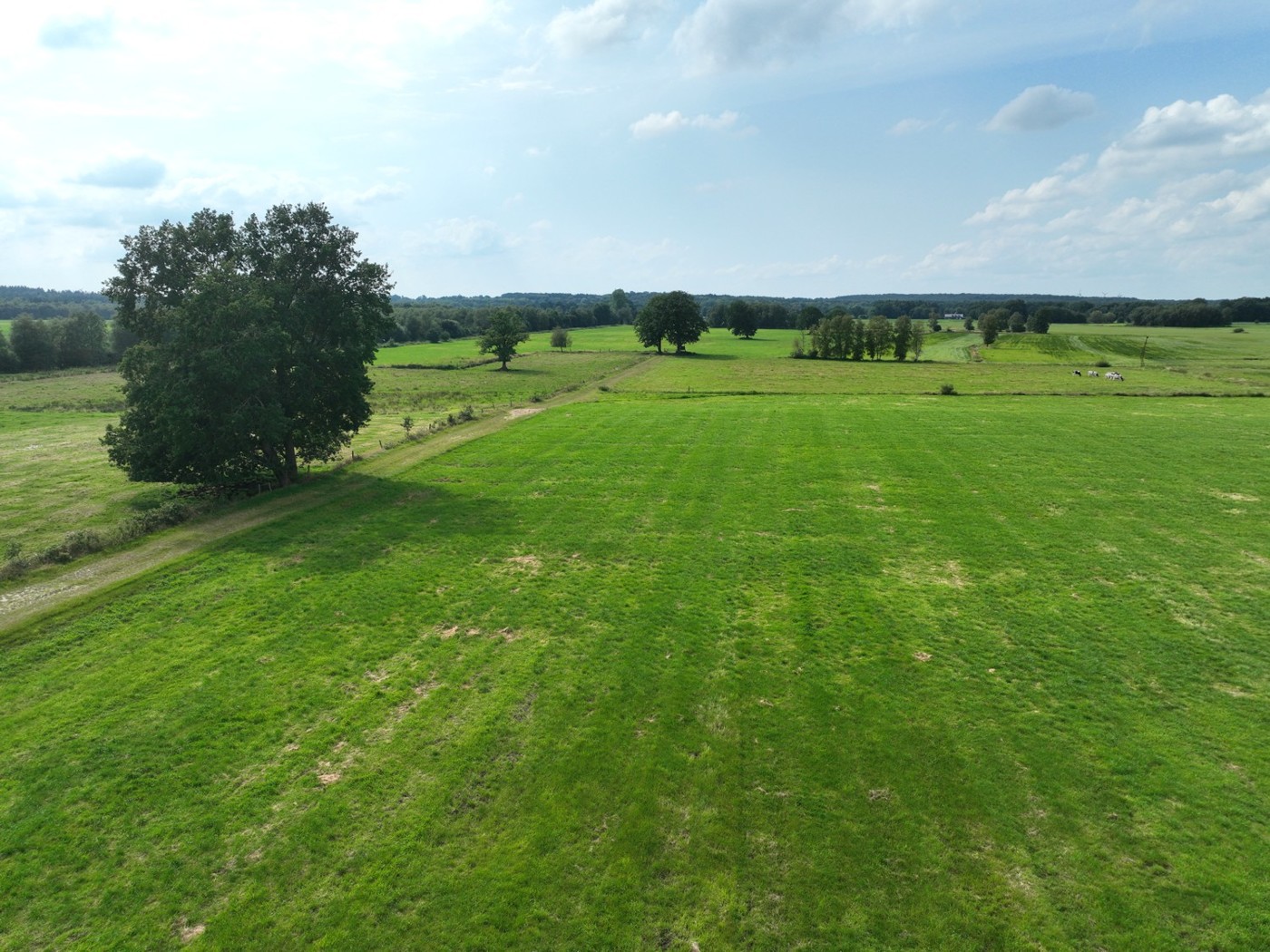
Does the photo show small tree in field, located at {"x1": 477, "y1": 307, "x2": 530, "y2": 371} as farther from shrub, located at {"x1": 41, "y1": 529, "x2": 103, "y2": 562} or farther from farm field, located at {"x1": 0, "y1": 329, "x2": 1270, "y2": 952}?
shrub, located at {"x1": 41, "y1": 529, "x2": 103, "y2": 562}

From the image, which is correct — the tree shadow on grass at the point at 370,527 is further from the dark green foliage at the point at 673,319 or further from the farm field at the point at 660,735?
the dark green foliage at the point at 673,319

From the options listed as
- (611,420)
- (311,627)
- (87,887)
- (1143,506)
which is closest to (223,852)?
(87,887)

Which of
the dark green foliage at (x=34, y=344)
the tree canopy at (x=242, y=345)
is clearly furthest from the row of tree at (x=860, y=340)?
the dark green foliage at (x=34, y=344)

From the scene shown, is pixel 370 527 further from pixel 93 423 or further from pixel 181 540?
pixel 93 423

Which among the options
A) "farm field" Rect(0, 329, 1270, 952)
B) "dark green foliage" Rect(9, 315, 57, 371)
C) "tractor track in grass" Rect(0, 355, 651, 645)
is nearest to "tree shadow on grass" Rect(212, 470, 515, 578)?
"farm field" Rect(0, 329, 1270, 952)

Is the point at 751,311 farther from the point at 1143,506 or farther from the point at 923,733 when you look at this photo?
the point at 923,733
